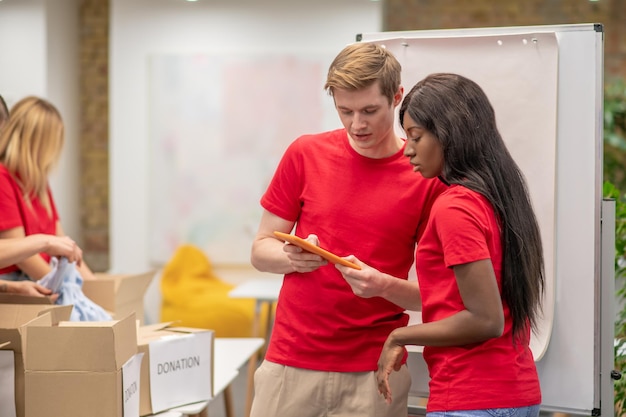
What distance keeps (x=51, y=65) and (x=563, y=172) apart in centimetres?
451

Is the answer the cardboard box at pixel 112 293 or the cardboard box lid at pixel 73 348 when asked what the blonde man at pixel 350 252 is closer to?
the cardboard box lid at pixel 73 348

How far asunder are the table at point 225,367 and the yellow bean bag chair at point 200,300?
1.83 meters

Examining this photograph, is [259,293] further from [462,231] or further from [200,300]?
[462,231]

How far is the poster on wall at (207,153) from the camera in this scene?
5.89 meters

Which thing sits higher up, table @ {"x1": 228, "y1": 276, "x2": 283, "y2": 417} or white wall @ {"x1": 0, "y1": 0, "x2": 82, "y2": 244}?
white wall @ {"x1": 0, "y1": 0, "x2": 82, "y2": 244}

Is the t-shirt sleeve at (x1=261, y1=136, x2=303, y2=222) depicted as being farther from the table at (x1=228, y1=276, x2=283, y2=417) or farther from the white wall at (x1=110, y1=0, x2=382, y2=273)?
the white wall at (x1=110, y1=0, x2=382, y2=273)

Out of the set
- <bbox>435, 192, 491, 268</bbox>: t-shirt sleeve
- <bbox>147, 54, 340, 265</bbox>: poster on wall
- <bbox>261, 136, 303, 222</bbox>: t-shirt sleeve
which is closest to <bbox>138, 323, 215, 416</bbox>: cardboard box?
<bbox>261, 136, 303, 222</bbox>: t-shirt sleeve

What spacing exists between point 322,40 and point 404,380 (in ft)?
13.7

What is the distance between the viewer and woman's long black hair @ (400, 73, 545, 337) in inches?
61.3

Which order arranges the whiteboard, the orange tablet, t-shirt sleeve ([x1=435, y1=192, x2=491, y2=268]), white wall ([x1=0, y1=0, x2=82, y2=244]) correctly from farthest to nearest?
white wall ([x1=0, y1=0, x2=82, y2=244]) < the whiteboard < the orange tablet < t-shirt sleeve ([x1=435, y1=192, x2=491, y2=268])

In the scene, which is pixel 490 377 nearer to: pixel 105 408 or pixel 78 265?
pixel 105 408

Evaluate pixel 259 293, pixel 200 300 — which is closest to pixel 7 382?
pixel 259 293

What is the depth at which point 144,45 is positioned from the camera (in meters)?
5.90

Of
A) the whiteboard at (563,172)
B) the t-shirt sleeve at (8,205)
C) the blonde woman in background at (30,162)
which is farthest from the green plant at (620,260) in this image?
the t-shirt sleeve at (8,205)
